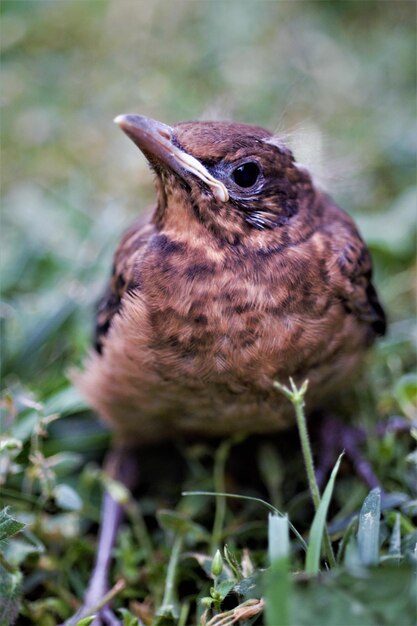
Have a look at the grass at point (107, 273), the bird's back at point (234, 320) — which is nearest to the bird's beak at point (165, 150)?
the bird's back at point (234, 320)

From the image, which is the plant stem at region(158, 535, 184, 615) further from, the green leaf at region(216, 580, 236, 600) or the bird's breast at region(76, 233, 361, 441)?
the bird's breast at region(76, 233, 361, 441)

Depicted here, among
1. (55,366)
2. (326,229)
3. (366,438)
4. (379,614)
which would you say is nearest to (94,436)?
(55,366)

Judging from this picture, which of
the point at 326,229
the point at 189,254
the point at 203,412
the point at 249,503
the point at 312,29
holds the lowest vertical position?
the point at 249,503

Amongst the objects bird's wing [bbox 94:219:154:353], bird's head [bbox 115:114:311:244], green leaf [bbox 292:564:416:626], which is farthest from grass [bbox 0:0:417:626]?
bird's wing [bbox 94:219:154:353]

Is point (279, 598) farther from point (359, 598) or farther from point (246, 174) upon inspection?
point (246, 174)

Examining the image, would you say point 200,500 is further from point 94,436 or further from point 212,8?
point 212,8

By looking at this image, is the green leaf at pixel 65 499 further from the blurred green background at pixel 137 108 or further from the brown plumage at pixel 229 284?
the blurred green background at pixel 137 108
